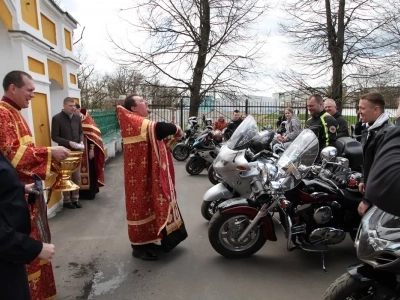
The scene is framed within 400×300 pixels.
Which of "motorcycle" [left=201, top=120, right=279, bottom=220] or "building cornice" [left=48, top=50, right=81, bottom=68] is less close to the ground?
"building cornice" [left=48, top=50, right=81, bottom=68]

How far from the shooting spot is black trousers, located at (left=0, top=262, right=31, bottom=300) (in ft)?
4.92

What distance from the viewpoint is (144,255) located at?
147 inches

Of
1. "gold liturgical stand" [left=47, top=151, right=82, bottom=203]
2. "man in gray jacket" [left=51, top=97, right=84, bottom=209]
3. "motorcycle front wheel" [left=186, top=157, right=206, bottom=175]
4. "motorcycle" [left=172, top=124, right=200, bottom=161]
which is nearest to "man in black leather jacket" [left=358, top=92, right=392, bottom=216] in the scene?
"gold liturgical stand" [left=47, top=151, right=82, bottom=203]

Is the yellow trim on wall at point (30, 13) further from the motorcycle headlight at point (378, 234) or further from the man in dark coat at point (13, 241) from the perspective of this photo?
the motorcycle headlight at point (378, 234)

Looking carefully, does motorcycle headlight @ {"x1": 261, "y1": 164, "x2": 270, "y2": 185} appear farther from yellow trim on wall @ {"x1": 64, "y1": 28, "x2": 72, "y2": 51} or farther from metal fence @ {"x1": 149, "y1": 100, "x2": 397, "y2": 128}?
metal fence @ {"x1": 149, "y1": 100, "x2": 397, "y2": 128}

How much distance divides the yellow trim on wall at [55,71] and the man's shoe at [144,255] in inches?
145

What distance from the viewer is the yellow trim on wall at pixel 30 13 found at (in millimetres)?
4457

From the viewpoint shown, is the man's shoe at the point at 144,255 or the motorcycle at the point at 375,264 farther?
the man's shoe at the point at 144,255

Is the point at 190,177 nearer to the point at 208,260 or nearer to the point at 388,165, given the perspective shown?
the point at 208,260

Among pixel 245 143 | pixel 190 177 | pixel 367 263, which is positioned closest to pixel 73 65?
pixel 190 177

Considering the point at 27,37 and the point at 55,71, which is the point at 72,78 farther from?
the point at 27,37

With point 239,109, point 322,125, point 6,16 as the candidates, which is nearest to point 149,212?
point 6,16

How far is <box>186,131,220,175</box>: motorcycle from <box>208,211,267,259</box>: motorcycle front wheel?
4974 mm

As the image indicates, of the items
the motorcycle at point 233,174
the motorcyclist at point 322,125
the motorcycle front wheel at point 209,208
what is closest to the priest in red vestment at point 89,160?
the motorcycle front wheel at point 209,208
